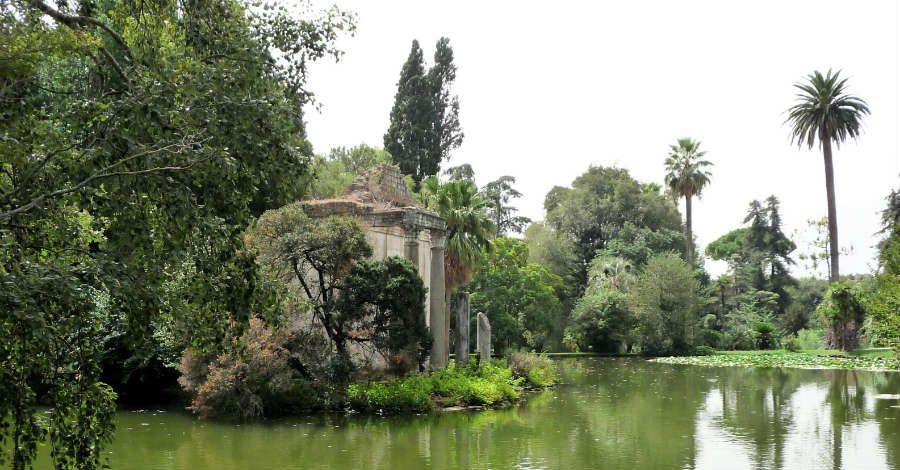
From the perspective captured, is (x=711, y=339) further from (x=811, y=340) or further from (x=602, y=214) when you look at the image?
(x=602, y=214)

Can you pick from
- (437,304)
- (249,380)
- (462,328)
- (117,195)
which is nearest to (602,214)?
(462,328)

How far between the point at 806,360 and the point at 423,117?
23.0 metres

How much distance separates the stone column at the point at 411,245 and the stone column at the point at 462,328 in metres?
2.89

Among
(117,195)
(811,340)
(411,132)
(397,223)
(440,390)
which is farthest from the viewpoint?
(811,340)

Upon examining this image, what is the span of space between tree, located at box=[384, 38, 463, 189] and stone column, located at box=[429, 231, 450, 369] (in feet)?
67.6

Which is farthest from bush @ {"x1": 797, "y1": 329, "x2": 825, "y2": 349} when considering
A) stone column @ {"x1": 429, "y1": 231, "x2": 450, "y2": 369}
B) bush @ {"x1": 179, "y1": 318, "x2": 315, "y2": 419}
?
bush @ {"x1": 179, "y1": 318, "x2": 315, "y2": 419}

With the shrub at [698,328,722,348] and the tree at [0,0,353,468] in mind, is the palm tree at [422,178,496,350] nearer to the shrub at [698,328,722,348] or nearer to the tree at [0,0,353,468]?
the tree at [0,0,353,468]

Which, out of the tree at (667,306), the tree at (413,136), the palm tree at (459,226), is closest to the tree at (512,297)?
the tree at (667,306)

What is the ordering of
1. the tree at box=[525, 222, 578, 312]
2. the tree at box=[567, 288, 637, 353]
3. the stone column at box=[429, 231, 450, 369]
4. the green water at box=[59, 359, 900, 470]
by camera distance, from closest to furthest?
1. the green water at box=[59, 359, 900, 470]
2. the stone column at box=[429, 231, 450, 369]
3. the tree at box=[567, 288, 637, 353]
4. the tree at box=[525, 222, 578, 312]

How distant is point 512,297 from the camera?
44312 millimetres

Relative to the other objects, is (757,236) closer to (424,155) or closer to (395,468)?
(424,155)

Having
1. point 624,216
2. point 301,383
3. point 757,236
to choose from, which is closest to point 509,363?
point 301,383

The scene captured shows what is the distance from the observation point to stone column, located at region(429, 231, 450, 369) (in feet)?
82.1

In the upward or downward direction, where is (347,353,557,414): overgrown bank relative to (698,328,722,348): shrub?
downward
